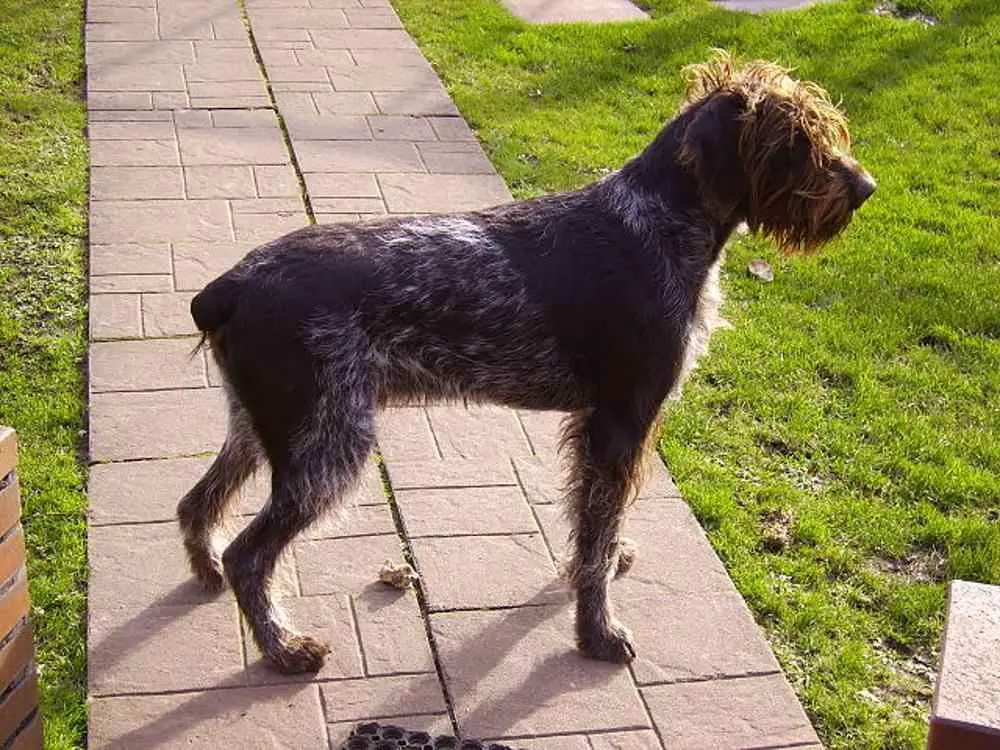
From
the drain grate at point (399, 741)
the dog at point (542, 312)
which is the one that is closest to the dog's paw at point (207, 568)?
the dog at point (542, 312)

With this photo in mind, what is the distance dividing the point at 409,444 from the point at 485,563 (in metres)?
0.84

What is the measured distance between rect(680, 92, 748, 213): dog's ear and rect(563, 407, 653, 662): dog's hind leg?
75 cm

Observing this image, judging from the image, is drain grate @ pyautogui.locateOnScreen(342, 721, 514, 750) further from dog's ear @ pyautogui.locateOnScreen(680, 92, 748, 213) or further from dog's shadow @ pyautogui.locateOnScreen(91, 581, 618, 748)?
dog's ear @ pyautogui.locateOnScreen(680, 92, 748, 213)

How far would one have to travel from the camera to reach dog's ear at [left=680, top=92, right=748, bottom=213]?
382 cm

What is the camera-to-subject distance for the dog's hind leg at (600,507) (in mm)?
4059

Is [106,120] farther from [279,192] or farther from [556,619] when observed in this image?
[556,619]

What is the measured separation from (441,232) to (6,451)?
1464 millimetres

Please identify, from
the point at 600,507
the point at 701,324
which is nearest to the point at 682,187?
the point at 701,324

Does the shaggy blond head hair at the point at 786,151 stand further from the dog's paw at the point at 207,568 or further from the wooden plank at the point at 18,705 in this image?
the wooden plank at the point at 18,705

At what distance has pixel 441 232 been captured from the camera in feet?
13.0

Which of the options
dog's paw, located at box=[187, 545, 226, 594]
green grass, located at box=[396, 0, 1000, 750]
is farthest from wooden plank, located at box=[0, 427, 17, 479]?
green grass, located at box=[396, 0, 1000, 750]

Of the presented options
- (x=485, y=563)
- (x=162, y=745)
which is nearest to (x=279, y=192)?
(x=485, y=563)

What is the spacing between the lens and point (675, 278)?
4.00 metres

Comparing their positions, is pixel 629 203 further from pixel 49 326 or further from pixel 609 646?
pixel 49 326
